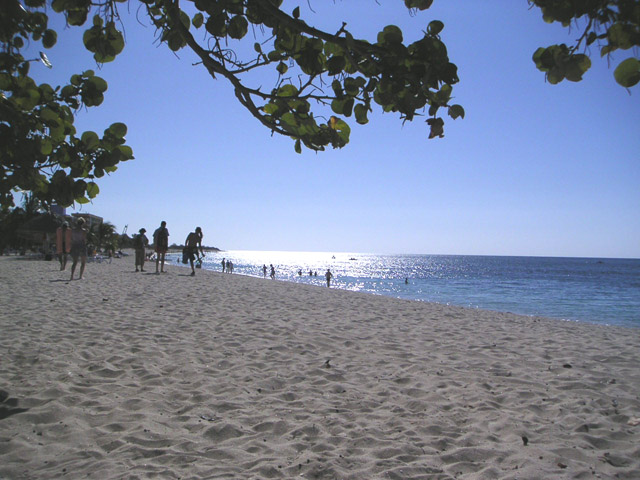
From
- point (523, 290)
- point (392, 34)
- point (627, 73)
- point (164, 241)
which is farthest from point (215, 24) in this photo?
point (523, 290)

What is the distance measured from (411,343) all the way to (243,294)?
19.0ft

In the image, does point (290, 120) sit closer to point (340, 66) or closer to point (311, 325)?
point (340, 66)

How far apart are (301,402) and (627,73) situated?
3.03 metres

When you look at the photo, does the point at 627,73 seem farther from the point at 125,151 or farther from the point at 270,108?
the point at 125,151

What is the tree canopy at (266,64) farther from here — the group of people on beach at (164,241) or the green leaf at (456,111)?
the group of people on beach at (164,241)

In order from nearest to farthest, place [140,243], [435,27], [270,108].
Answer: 1. [435,27]
2. [270,108]
3. [140,243]

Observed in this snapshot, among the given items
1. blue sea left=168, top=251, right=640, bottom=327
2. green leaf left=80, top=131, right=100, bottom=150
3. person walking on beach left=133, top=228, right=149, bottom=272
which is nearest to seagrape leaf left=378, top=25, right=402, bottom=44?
green leaf left=80, top=131, right=100, bottom=150

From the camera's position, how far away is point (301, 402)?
10.8 feet

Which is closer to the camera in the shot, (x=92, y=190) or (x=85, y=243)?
(x=92, y=190)

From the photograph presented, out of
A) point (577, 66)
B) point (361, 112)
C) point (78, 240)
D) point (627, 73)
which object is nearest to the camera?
point (627, 73)

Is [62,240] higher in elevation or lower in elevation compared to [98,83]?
lower

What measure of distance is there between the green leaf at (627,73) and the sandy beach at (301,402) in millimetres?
2173

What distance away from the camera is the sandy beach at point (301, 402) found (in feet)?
7.77

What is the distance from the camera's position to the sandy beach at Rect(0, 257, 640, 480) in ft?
7.77
